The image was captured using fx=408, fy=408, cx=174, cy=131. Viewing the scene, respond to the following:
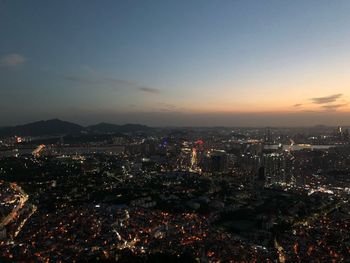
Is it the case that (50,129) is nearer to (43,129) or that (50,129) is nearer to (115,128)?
(43,129)

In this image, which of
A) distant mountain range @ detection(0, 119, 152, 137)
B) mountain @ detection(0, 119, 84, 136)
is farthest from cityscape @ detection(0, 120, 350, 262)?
distant mountain range @ detection(0, 119, 152, 137)

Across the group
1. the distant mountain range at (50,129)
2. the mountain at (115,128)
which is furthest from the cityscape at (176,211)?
the mountain at (115,128)

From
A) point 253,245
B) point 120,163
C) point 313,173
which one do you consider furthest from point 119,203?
point 313,173

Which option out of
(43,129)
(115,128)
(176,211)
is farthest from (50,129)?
(176,211)

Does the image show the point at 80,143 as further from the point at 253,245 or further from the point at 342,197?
the point at 253,245

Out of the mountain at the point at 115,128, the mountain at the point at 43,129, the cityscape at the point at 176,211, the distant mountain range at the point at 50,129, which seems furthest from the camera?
the mountain at the point at 115,128

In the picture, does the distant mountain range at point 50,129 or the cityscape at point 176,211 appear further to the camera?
the distant mountain range at point 50,129

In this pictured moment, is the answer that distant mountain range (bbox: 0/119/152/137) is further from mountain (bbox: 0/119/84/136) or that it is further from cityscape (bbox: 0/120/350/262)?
cityscape (bbox: 0/120/350/262)

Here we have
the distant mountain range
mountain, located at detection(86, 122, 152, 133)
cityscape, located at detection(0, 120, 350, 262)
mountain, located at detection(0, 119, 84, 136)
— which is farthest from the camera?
mountain, located at detection(86, 122, 152, 133)

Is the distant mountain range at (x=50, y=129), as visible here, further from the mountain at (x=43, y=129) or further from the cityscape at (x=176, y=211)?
the cityscape at (x=176, y=211)
